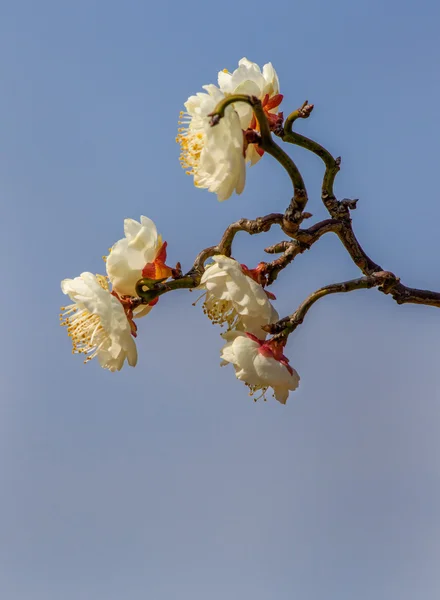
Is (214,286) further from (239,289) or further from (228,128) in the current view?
(228,128)

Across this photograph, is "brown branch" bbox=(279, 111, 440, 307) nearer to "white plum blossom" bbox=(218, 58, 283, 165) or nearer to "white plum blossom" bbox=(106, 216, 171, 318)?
"white plum blossom" bbox=(218, 58, 283, 165)

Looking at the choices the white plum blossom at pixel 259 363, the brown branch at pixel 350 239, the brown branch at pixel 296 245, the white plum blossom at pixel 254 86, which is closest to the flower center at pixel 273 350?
the white plum blossom at pixel 259 363

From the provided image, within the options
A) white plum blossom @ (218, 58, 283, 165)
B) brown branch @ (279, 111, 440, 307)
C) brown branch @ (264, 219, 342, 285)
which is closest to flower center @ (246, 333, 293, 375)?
brown branch @ (264, 219, 342, 285)

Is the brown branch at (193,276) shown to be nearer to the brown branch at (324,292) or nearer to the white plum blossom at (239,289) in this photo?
the white plum blossom at (239,289)

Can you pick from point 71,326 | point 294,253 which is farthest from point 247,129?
point 71,326

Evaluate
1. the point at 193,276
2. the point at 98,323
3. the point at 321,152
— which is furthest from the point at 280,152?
the point at 98,323

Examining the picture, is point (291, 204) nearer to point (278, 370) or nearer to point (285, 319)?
point (285, 319)
